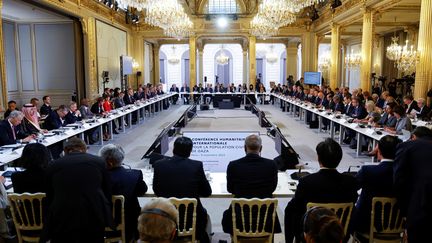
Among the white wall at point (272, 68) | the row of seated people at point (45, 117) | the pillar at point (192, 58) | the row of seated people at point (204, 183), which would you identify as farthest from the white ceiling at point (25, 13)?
the white wall at point (272, 68)

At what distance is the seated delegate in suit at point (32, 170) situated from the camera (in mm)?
3311

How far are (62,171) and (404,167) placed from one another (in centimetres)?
263

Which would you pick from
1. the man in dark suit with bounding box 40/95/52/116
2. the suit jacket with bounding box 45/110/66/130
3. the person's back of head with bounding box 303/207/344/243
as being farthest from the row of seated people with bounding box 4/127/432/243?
the man in dark suit with bounding box 40/95/52/116

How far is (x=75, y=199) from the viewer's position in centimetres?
290

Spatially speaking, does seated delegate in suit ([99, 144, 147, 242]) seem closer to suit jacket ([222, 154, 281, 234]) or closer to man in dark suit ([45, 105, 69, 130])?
suit jacket ([222, 154, 281, 234])

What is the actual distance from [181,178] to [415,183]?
1885 mm

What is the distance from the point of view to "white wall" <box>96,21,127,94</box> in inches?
598

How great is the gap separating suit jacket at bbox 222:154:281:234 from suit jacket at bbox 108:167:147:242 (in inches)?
32.8

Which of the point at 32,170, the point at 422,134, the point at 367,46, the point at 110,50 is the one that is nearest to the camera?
the point at 32,170

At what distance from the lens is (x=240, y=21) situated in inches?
837

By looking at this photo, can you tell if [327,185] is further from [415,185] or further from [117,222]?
[117,222]

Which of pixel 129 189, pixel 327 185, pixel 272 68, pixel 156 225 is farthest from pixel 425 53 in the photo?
pixel 272 68

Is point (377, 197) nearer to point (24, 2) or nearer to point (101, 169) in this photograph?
point (101, 169)

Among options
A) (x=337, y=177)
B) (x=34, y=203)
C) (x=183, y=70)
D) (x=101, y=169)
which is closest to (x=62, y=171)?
(x=101, y=169)
